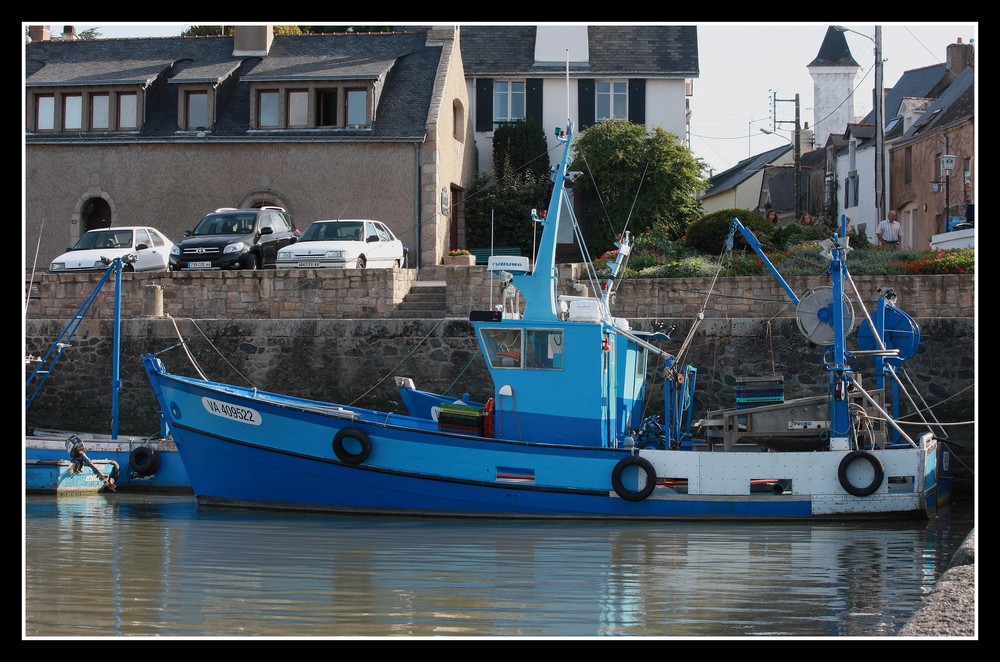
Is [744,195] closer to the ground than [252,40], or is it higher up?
closer to the ground

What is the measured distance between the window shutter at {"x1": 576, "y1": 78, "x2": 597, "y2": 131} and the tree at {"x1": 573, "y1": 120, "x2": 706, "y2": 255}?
2.57m

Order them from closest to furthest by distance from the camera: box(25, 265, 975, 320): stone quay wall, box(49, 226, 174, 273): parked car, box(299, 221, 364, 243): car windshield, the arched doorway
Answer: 1. box(25, 265, 975, 320): stone quay wall
2. box(49, 226, 174, 273): parked car
3. box(299, 221, 364, 243): car windshield
4. the arched doorway

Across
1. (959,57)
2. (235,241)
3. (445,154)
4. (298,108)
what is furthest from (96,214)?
(959,57)

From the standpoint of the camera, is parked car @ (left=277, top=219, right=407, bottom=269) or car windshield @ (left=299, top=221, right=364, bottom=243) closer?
parked car @ (left=277, top=219, right=407, bottom=269)

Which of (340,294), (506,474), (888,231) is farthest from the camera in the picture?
(888,231)

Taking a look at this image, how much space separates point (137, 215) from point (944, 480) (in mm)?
18746

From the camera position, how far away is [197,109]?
27.2m

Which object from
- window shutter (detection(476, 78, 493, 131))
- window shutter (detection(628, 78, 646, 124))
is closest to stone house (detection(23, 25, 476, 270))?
window shutter (detection(476, 78, 493, 131))

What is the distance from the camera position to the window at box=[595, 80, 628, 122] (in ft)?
101

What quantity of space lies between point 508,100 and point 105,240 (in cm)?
1219

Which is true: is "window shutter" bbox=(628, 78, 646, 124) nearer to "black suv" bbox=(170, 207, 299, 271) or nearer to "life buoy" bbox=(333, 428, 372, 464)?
"black suv" bbox=(170, 207, 299, 271)

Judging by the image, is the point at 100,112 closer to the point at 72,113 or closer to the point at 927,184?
the point at 72,113

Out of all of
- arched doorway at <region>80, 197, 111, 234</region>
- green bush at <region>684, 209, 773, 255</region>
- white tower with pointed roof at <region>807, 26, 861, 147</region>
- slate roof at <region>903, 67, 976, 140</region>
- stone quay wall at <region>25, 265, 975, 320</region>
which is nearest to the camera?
stone quay wall at <region>25, 265, 975, 320</region>

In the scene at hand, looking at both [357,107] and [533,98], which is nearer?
[357,107]
